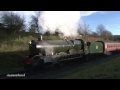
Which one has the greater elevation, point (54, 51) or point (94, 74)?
point (54, 51)

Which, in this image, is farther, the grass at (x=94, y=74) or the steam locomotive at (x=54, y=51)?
the steam locomotive at (x=54, y=51)

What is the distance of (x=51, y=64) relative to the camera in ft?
51.7

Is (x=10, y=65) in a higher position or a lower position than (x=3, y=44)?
lower

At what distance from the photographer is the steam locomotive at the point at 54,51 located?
1481 cm

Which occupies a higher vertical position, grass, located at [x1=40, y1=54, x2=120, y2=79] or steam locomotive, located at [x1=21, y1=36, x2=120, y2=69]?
steam locomotive, located at [x1=21, y1=36, x2=120, y2=69]

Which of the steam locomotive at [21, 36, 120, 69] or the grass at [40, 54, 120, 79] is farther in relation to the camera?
the steam locomotive at [21, 36, 120, 69]

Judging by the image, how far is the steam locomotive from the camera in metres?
14.8

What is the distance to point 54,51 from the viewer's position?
17375 millimetres
